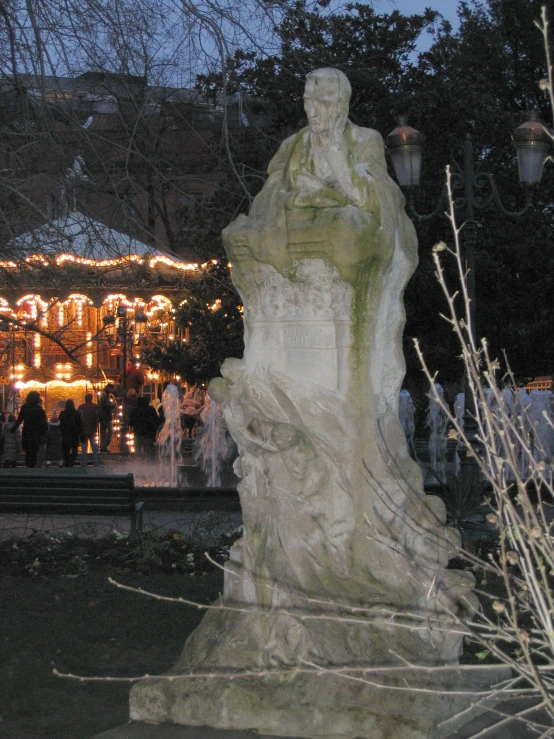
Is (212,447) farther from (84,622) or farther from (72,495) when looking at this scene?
(84,622)

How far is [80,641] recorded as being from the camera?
748 cm

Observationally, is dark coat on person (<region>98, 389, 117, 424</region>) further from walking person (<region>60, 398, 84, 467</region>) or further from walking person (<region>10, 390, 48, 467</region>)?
walking person (<region>10, 390, 48, 467</region>)

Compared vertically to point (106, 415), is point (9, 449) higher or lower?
lower

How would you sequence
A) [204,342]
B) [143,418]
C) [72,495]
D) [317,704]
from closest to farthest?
[317,704] → [72,495] → [143,418] → [204,342]

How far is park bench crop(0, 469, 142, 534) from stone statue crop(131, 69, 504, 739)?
5466mm

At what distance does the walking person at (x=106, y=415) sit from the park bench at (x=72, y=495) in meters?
11.5

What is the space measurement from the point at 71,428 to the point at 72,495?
10448mm

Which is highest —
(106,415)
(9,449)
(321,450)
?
(106,415)

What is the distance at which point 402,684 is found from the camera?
504 cm

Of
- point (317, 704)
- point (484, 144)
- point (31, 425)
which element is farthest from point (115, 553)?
point (484, 144)

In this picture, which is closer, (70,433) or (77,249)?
(77,249)

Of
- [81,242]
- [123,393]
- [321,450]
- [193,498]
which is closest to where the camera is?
[321,450]

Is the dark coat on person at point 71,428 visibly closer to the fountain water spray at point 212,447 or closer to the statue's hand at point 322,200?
the fountain water spray at point 212,447

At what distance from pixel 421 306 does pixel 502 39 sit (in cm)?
987
